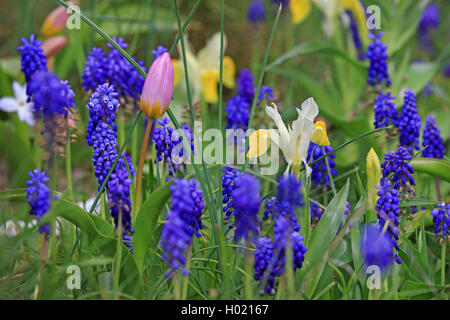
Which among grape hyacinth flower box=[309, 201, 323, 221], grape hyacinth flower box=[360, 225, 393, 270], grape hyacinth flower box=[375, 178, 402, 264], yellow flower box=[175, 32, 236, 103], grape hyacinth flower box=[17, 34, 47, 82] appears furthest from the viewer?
yellow flower box=[175, 32, 236, 103]

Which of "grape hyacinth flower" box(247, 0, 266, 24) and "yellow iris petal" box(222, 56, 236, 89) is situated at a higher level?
"grape hyacinth flower" box(247, 0, 266, 24)

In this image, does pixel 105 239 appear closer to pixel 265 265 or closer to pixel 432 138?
pixel 265 265

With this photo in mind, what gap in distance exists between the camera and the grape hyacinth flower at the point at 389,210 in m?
1.43

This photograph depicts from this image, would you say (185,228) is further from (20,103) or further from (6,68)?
(6,68)

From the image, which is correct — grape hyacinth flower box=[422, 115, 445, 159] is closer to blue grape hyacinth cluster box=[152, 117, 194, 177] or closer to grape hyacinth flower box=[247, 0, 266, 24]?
blue grape hyacinth cluster box=[152, 117, 194, 177]

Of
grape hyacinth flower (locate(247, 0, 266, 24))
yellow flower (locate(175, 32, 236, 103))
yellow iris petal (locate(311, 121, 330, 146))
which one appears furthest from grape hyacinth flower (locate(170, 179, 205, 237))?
grape hyacinth flower (locate(247, 0, 266, 24))

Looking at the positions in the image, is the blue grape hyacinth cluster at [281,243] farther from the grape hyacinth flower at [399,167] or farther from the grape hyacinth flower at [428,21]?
the grape hyacinth flower at [428,21]

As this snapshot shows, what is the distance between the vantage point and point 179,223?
3.93 ft

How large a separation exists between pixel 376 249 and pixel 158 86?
627mm

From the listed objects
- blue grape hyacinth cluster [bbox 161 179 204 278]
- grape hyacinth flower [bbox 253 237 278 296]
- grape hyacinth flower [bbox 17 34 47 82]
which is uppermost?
grape hyacinth flower [bbox 17 34 47 82]

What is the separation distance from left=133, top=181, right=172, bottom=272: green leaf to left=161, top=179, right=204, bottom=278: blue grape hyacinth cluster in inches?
3.3

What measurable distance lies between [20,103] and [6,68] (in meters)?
0.56

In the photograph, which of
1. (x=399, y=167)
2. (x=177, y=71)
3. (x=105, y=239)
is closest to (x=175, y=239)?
(x=105, y=239)

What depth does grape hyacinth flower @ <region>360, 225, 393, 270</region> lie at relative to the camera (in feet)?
4.29
